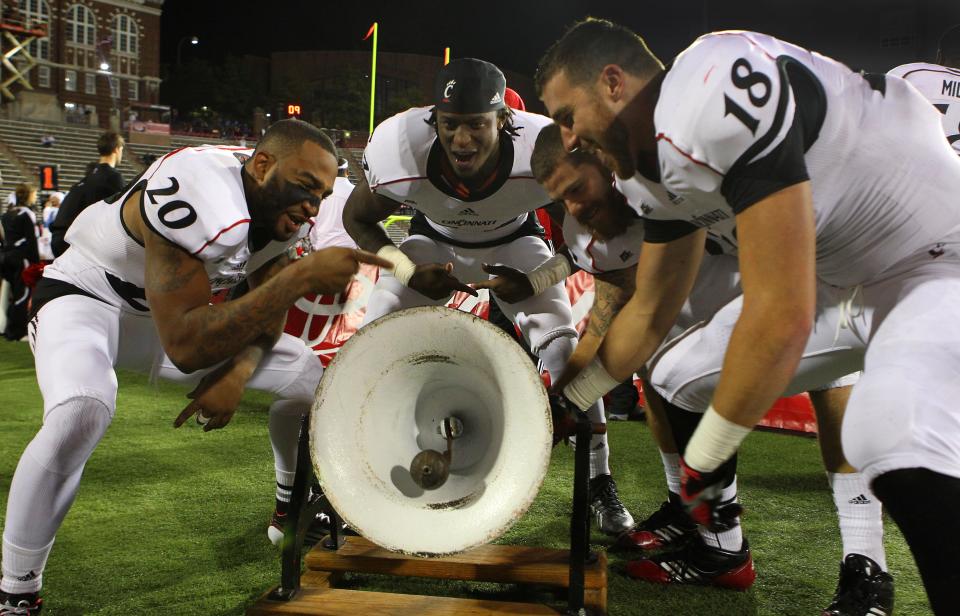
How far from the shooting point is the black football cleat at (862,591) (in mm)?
2465

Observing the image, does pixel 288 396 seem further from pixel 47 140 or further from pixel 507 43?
pixel 507 43

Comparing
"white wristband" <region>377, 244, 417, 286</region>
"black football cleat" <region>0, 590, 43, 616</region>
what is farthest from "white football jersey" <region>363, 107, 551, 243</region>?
"black football cleat" <region>0, 590, 43, 616</region>

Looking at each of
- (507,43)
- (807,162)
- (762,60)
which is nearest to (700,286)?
(807,162)

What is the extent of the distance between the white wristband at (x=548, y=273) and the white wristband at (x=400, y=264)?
53 cm

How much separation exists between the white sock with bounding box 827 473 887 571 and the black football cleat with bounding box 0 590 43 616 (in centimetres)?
254

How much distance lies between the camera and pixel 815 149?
1824 mm

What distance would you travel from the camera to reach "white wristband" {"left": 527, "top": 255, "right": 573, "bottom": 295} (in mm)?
3564

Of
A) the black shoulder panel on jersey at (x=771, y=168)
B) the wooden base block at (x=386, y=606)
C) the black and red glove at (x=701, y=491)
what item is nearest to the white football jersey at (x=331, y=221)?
the wooden base block at (x=386, y=606)

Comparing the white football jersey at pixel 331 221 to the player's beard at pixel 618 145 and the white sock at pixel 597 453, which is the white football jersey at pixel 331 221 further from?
the player's beard at pixel 618 145

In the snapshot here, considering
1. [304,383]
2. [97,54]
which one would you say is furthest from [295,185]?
[97,54]

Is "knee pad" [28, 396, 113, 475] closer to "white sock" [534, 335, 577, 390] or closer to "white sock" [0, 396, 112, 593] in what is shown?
"white sock" [0, 396, 112, 593]

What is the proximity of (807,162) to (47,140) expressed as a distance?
38.7 metres

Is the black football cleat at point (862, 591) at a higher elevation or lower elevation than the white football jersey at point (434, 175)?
lower

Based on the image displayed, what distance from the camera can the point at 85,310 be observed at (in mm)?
2797
